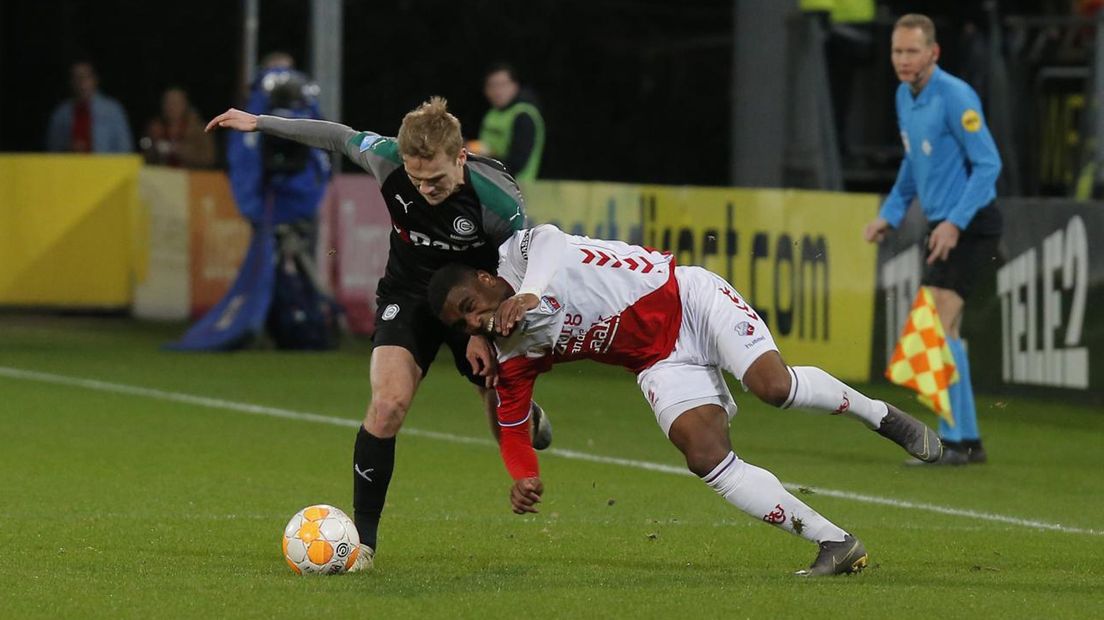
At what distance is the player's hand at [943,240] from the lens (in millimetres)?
10742

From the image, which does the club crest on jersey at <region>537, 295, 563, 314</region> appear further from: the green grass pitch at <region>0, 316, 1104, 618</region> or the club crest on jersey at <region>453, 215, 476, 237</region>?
the green grass pitch at <region>0, 316, 1104, 618</region>

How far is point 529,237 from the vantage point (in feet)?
24.4

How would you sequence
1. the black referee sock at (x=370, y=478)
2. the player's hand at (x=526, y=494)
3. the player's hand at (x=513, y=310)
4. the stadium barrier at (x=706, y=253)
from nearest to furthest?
the player's hand at (x=513, y=310)
the player's hand at (x=526, y=494)
the black referee sock at (x=370, y=478)
the stadium barrier at (x=706, y=253)

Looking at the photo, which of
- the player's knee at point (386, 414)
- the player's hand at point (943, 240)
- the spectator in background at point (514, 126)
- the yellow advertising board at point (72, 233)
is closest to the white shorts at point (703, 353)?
the player's knee at point (386, 414)

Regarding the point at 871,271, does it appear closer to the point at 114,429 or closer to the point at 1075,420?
the point at 1075,420

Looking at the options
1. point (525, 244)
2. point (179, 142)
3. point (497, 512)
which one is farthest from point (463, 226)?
point (179, 142)

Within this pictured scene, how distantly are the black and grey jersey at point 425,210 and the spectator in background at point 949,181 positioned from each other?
3.65 metres

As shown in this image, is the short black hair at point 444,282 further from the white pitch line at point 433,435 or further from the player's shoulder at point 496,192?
the white pitch line at point 433,435

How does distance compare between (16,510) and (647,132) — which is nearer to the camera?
(16,510)

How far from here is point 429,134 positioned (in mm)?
7262

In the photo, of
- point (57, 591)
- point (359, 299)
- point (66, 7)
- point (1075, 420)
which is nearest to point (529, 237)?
point (57, 591)

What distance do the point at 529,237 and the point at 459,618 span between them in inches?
55.6

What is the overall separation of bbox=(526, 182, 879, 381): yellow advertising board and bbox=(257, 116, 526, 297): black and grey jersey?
22.7 feet

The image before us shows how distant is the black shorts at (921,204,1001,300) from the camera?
431 inches
